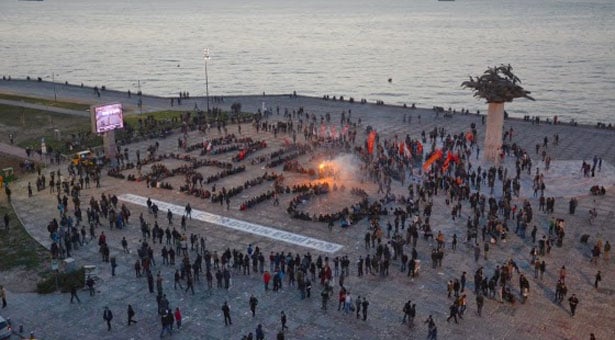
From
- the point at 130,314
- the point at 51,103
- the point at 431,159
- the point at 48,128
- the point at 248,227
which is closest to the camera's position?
the point at 130,314

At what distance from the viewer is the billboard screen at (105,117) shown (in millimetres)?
53034

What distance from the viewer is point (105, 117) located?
53812 millimetres

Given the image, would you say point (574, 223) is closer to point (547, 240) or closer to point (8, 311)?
point (547, 240)

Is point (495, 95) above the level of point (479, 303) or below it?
above

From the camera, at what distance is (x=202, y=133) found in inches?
2539

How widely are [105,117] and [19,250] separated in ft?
66.2

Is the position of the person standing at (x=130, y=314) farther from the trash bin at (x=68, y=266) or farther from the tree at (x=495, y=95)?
the tree at (x=495, y=95)

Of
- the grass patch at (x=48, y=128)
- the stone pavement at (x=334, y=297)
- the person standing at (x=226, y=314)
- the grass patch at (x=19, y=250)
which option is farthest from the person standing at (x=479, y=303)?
the grass patch at (x=48, y=128)

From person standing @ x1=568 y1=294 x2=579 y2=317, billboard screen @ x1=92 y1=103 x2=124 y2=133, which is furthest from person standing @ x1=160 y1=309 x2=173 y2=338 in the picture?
billboard screen @ x1=92 y1=103 x2=124 y2=133

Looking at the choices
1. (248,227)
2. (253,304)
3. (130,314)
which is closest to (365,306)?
(253,304)

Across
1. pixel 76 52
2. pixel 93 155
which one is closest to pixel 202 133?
pixel 93 155

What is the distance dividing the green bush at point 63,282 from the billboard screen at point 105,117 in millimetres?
23203

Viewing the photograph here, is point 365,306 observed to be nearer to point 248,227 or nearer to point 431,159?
point 248,227

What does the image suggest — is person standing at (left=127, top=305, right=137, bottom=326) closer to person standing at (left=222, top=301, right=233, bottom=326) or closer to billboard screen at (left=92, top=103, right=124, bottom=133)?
person standing at (left=222, top=301, right=233, bottom=326)
